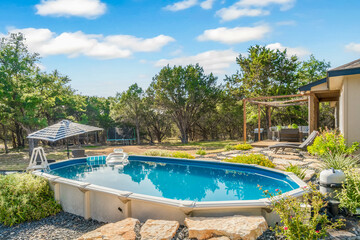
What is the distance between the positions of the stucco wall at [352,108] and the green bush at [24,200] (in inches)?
326

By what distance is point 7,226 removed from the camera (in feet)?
14.8

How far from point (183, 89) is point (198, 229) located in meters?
18.6

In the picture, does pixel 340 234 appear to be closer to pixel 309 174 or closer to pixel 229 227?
pixel 229 227

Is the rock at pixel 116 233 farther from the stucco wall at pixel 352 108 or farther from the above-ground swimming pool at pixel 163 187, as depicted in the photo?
the stucco wall at pixel 352 108

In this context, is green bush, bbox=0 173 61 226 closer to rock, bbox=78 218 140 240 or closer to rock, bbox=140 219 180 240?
rock, bbox=78 218 140 240

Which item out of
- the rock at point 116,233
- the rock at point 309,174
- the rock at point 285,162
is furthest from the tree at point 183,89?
the rock at point 116,233

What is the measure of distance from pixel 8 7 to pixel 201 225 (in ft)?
33.7

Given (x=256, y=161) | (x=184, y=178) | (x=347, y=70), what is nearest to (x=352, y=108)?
(x=347, y=70)

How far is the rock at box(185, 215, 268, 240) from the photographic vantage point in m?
3.15

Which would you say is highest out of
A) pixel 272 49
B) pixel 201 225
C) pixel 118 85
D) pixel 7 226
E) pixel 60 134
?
pixel 272 49

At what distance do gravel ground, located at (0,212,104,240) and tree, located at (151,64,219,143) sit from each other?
16.9m

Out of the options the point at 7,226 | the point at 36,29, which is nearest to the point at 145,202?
the point at 7,226

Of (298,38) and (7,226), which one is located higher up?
(298,38)

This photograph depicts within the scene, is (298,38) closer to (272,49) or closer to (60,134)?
(272,49)
